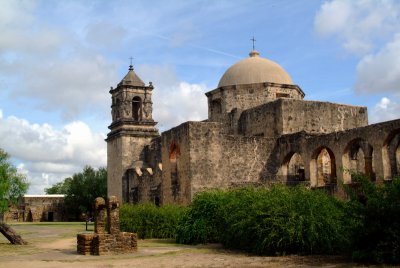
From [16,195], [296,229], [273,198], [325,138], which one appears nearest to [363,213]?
[296,229]

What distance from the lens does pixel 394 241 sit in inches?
357

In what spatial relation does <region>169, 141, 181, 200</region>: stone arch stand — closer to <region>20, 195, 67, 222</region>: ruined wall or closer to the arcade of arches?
the arcade of arches

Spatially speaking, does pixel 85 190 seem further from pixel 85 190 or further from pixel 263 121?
pixel 263 121

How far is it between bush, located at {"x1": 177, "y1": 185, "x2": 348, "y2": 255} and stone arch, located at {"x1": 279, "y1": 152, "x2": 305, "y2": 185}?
9739 millimetres

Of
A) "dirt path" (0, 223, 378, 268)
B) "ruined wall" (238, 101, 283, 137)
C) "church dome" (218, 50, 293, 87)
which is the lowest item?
"dirt path" (0, 223, 378, 268)

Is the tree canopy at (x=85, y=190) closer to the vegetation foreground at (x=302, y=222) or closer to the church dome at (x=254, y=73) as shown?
the church dome at (x=254, y=73)

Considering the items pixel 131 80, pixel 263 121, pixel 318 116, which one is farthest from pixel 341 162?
pixel 131 80

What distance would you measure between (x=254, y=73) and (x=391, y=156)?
8.93 meters

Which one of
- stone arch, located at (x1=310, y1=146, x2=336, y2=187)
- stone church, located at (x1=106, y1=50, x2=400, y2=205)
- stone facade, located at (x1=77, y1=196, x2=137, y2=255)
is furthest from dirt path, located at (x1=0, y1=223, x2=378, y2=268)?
stone arch, located at (x1=310, y1=146, x2=336, y2=187)

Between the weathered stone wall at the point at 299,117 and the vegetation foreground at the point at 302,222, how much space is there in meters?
8.95

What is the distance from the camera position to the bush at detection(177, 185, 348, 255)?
35.5ft

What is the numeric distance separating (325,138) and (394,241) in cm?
1201

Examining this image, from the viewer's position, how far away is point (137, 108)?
101 feet

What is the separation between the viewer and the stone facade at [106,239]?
468 inches
